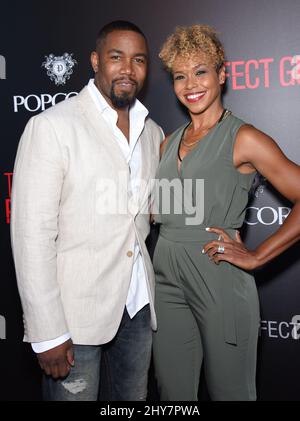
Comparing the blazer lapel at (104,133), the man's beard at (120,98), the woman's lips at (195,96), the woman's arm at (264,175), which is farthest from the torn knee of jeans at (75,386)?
the woman's lips at (195,96)

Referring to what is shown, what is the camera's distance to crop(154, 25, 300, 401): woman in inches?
76.2

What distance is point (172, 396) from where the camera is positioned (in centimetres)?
208

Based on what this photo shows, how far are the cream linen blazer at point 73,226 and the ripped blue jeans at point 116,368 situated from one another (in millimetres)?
101

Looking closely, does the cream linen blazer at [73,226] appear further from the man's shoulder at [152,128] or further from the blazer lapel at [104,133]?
the man's shoulder at [152,128]

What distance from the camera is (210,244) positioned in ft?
6.41

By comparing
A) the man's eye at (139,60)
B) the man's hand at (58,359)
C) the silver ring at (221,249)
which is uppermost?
the man's eye at (139,60)

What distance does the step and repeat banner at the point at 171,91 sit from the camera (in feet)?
8.43

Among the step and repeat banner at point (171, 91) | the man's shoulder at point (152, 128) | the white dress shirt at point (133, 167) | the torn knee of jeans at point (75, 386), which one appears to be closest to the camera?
the torn knee of jeans at point (75, 386)

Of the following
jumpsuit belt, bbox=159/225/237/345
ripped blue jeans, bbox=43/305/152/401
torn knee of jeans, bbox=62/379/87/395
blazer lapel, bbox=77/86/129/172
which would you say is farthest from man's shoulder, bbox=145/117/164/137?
torn knee of jeans, bbox=62/379/87/395

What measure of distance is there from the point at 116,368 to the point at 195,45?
4.80ft

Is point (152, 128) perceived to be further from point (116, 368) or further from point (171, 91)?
point (116, 368)

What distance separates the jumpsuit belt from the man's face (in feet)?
1.90

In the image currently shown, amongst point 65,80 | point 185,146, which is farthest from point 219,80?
point 65,80

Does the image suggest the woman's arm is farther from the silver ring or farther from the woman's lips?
the woman's lips
